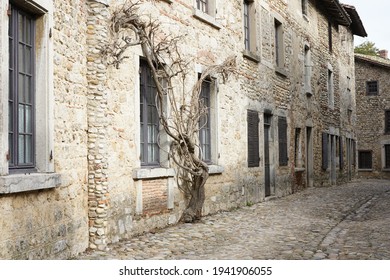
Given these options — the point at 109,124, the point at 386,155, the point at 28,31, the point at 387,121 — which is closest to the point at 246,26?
the point at 109,124

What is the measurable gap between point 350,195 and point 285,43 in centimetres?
443

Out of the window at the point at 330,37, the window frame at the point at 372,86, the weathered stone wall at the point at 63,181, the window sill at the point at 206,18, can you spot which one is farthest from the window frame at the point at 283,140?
the window frame at the point at 372,86

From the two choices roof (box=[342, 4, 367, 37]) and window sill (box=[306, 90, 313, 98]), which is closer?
window sill (box=[306, 90, 313, 98])

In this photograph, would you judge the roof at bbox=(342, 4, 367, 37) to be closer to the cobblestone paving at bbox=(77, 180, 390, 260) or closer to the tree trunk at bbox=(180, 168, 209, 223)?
the cobblestone paving at bbox=(77, 180, 390, 260)

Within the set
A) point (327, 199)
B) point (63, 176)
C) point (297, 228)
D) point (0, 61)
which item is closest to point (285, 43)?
point (327, 199)

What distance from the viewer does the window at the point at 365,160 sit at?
26875mm

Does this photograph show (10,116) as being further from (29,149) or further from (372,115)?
(372,115)

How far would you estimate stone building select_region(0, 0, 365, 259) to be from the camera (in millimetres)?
5039

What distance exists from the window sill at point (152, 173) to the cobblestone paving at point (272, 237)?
0.76 m

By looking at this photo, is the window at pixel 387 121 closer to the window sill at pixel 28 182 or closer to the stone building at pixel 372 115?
the stone building at pixel 372 115

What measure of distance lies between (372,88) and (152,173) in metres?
21.3

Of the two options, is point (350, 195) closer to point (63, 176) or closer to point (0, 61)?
point (63, 176)

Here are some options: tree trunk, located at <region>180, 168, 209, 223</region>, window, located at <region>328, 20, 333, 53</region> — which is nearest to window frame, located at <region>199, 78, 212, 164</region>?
tree trunk, located at <region>180, 168, 209, 223</region>

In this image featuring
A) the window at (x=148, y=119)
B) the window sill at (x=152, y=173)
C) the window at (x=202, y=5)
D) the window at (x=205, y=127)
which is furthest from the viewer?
the window at (x=202, y=5)
